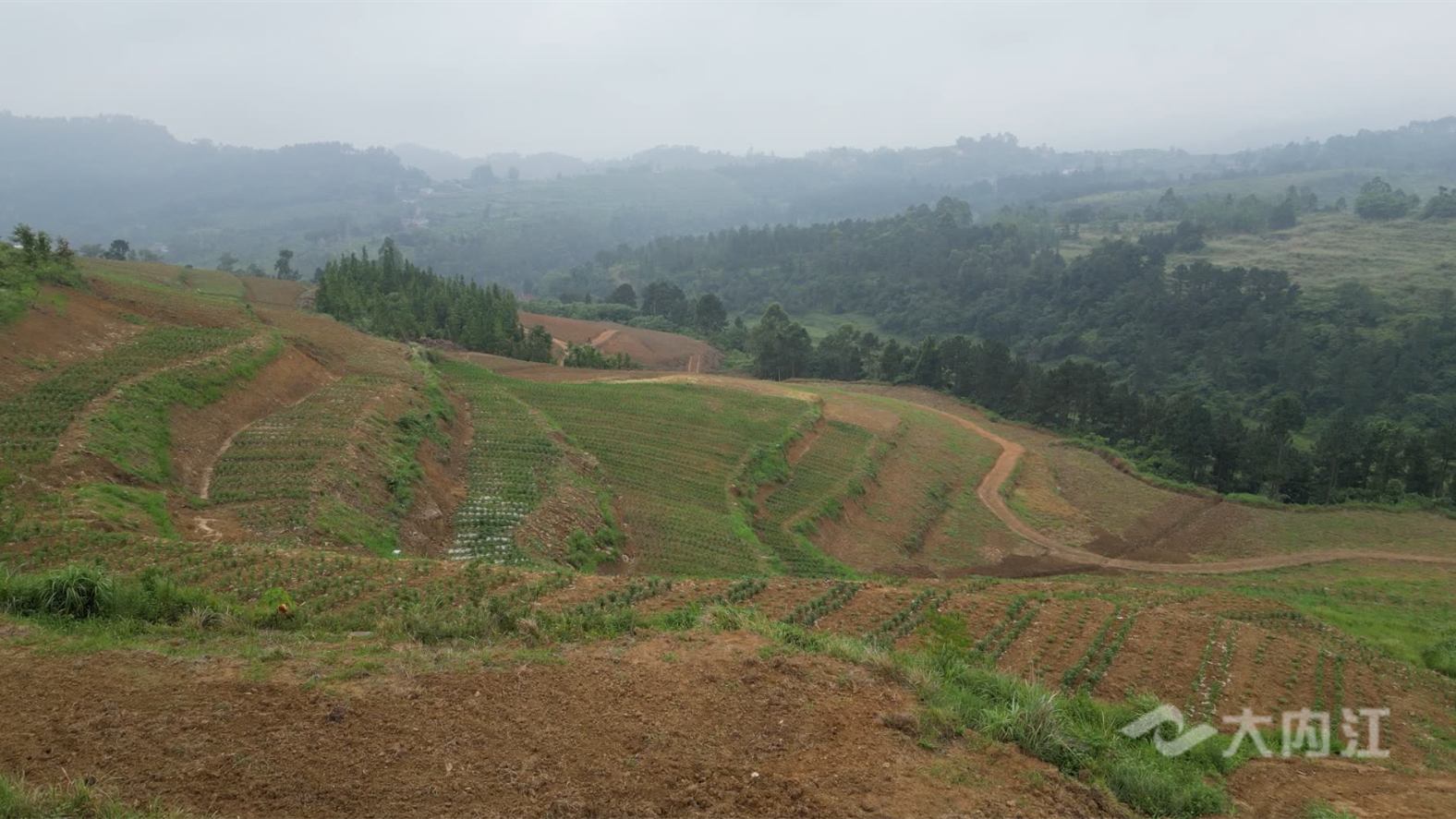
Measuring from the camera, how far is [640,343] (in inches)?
3455

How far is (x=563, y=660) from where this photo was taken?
10.9 metres

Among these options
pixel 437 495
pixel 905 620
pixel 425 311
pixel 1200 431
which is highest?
pixel 425 311

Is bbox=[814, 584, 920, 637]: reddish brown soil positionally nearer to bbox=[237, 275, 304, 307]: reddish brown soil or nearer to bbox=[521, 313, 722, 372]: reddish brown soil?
bbox=[521, 313, 722, 372]: reddish brown soil

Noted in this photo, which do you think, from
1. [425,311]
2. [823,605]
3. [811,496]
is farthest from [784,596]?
[425,311]

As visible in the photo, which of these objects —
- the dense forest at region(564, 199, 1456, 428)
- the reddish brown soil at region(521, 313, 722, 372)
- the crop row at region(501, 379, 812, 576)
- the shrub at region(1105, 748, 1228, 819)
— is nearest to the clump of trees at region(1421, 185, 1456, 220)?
the dense forest at region(564, 199, 1456, 428)

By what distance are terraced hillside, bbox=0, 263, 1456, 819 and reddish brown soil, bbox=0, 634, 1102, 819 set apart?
0.16ft

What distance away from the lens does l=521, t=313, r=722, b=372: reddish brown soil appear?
82750 millimetres

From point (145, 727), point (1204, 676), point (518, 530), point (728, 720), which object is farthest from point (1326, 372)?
point (145, 727)

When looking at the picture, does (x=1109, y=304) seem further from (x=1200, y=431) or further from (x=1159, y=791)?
(x=1159, y=791)

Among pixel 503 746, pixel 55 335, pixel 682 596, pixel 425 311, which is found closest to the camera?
pixel 503 746

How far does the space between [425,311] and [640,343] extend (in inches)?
999

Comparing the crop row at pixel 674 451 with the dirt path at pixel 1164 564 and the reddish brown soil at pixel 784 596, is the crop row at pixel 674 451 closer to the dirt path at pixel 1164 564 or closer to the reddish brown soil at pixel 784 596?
the reddish brown soil at pixel 784 596

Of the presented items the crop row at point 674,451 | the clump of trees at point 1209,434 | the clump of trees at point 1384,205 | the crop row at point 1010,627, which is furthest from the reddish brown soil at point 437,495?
the clump of trees at point 1384,205

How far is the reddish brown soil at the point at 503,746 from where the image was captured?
25.2 feet
